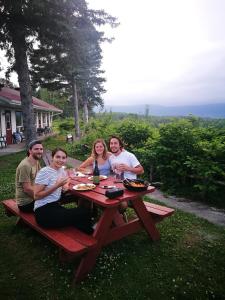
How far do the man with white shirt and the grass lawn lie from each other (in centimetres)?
107

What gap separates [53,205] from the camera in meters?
3.52

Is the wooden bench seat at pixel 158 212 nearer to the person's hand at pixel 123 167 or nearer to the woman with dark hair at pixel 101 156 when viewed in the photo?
the person's hand at pixel 123 167

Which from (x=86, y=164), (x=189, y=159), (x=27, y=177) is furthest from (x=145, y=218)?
(x=189, y=159)

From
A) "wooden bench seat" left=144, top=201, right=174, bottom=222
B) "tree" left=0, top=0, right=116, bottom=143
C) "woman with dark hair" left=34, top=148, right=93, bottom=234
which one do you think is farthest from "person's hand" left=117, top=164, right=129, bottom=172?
"tree" left=0, top=0, right=116, bottom=143

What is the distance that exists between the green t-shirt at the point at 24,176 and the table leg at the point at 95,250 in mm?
1429

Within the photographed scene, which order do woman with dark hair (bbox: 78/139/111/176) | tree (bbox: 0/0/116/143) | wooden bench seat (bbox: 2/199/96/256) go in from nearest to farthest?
wooden bench seat (bbox: 2/199/96/256) → woman with dark hair (bbox: 78/139/111/176) → tree (bbox: 0/0/116/143)

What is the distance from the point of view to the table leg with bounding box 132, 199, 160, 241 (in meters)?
3.73

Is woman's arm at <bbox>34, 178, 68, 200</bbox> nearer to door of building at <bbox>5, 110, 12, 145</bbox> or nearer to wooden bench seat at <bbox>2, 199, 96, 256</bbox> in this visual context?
wooden bench seat at <bbox>2, 199, 96, 256</bbox>

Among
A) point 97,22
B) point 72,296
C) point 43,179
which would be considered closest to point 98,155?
point 43,179

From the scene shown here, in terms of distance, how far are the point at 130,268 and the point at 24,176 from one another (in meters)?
2.07

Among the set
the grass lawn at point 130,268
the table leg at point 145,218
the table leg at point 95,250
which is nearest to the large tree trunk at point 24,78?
the grass lawn at point 130,268

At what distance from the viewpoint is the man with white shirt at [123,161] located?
4.44 meters

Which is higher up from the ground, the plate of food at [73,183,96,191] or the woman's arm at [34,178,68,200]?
the woman's arm at [34,178,68,200]

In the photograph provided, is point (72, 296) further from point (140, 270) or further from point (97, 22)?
→ point (97, 22)
